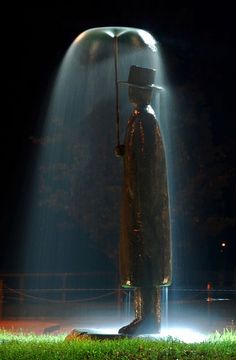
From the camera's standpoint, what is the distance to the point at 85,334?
28.7 feet

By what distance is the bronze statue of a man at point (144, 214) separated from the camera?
8773mm

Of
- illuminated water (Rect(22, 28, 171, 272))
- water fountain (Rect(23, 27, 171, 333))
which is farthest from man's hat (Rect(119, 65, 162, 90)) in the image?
water fountain (Rect(23, 27, 171, 333))

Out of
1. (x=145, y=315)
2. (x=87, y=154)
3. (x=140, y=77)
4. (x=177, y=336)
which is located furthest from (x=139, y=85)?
(x=87, y=154)

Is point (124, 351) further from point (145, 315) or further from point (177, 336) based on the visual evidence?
point (177, 336)

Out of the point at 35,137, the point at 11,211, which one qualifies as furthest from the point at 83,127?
the point at 11,211

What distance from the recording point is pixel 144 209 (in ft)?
29.2

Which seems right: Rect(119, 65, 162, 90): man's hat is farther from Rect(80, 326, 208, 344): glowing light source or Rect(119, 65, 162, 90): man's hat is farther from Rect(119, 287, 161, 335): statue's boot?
Rect(80, 326, 208, 344): glowing light source

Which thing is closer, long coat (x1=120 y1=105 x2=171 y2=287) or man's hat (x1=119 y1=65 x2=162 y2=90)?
long coat (x1=120 y1=105 x2=171 y2=287)

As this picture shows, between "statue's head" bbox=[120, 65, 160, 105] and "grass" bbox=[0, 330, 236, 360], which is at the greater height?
"statue's head" bbox=[120, 65, 160, 105]

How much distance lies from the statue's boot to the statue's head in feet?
8.06

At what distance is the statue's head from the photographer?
9.25 m

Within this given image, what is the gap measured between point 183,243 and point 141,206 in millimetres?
16450

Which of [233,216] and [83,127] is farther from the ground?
[83,127]

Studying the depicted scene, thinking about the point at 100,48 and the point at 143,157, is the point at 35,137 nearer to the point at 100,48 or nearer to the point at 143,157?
the point at 100,48
